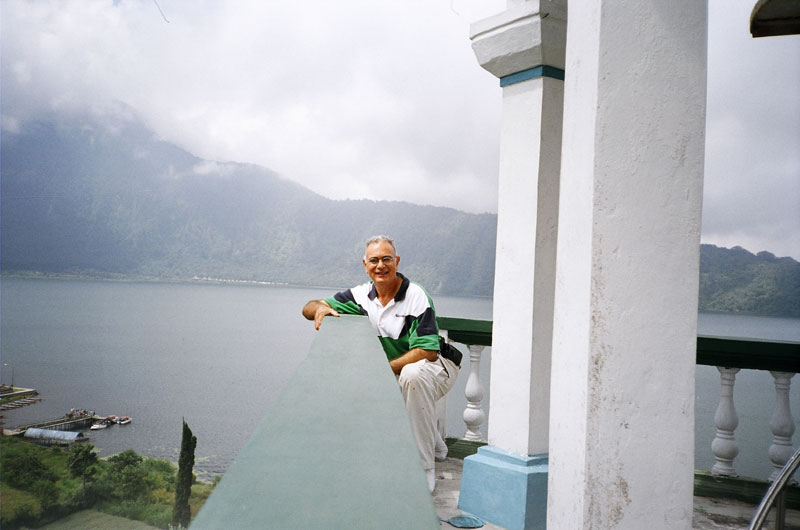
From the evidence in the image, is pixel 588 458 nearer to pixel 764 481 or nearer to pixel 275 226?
pixel 764 481

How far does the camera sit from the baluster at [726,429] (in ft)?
12.1

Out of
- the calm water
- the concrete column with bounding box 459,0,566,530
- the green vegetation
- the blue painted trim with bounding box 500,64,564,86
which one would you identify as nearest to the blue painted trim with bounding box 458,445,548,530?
the concrete column with bounding box 459,0,566,530

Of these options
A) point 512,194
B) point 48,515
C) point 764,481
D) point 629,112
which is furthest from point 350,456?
point 48,515

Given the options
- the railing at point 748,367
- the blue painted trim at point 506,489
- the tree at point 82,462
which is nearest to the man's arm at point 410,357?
the blue painted trim at point 506,489

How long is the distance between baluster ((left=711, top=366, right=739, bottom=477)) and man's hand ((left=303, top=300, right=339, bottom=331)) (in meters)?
2.44

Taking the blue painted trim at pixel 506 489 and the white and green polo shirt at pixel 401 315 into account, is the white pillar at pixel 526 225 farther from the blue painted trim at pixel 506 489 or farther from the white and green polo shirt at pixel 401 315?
the white and green polo shirt at pixel 401 315

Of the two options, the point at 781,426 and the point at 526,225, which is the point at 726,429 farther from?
the point at 526,225

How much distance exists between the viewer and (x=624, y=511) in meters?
1.91

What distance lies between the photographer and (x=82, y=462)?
3859 cm

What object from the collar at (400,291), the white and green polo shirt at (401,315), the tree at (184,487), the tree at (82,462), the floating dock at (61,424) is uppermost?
the collar at (400,291)

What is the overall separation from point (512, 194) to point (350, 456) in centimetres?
199

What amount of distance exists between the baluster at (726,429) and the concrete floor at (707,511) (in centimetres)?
21

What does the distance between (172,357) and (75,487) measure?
1690 inches

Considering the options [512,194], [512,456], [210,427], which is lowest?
[210,427]
